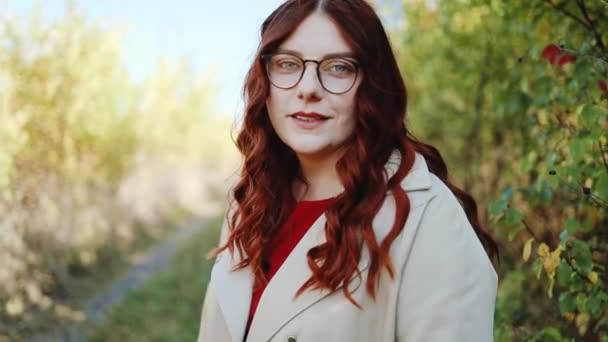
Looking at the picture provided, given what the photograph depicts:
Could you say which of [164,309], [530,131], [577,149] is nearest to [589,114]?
[577,149]

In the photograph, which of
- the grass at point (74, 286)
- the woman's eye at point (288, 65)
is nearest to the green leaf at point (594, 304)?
the woman's eye at point (288, 65)

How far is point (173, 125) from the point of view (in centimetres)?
1329

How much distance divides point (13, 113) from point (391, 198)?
4.63m

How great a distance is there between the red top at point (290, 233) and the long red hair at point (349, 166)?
0.03 m

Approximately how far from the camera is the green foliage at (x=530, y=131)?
232 centimetres

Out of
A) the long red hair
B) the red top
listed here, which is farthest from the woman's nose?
the red top

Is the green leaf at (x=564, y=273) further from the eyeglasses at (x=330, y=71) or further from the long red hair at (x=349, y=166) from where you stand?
the eyeglasses at (x=330, y=71)

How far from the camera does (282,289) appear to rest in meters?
1.87

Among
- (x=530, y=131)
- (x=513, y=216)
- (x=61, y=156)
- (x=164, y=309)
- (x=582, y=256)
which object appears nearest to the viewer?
(x=582, y=256)

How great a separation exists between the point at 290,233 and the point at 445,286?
611 millimetres

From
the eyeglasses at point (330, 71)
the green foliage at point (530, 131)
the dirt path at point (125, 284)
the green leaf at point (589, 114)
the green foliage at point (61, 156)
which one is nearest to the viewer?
the eyeglasses at point (330, 71)

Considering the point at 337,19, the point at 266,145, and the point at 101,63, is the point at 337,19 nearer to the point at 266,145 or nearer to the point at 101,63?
the point at 266,145

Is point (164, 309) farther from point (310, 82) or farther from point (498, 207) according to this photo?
point (310, 82)

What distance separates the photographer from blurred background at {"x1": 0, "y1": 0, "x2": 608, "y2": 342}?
2500mm
